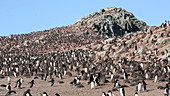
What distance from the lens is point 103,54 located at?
6644 centimetres

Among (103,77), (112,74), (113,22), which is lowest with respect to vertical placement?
(103,77)

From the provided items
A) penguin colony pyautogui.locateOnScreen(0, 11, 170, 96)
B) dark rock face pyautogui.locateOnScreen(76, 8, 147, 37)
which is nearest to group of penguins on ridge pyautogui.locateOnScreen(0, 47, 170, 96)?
penguin colony pyautogui.locateOnScreen(0, 11, 170, 96)

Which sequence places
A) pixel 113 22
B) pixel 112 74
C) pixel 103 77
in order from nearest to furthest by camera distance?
pixel 103 77
pixel 112 74
pixel 113 22

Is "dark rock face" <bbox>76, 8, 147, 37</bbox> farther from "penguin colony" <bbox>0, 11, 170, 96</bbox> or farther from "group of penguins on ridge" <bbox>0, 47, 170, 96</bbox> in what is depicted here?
"group of penguins on ridge" <bbox>0, 47, 170, 96</bbox>

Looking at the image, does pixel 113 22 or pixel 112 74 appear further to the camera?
pixel 113 22

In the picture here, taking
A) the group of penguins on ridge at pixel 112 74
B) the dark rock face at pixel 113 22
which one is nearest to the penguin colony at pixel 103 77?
the group of penguins on ridge at pixel 112 74

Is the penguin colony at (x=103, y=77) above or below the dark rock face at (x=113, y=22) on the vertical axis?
below

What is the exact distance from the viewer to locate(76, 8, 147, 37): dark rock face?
391ft

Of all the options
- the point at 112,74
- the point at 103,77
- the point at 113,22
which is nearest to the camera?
the point at 103,77

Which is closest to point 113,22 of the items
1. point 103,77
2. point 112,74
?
point 112,74

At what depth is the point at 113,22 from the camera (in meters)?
121

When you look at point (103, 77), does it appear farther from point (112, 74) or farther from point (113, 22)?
point (113, 22)

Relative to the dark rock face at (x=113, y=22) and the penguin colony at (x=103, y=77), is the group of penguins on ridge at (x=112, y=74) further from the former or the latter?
the dark rock face at (x=113, y=22)

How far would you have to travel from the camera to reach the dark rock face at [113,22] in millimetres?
119188
